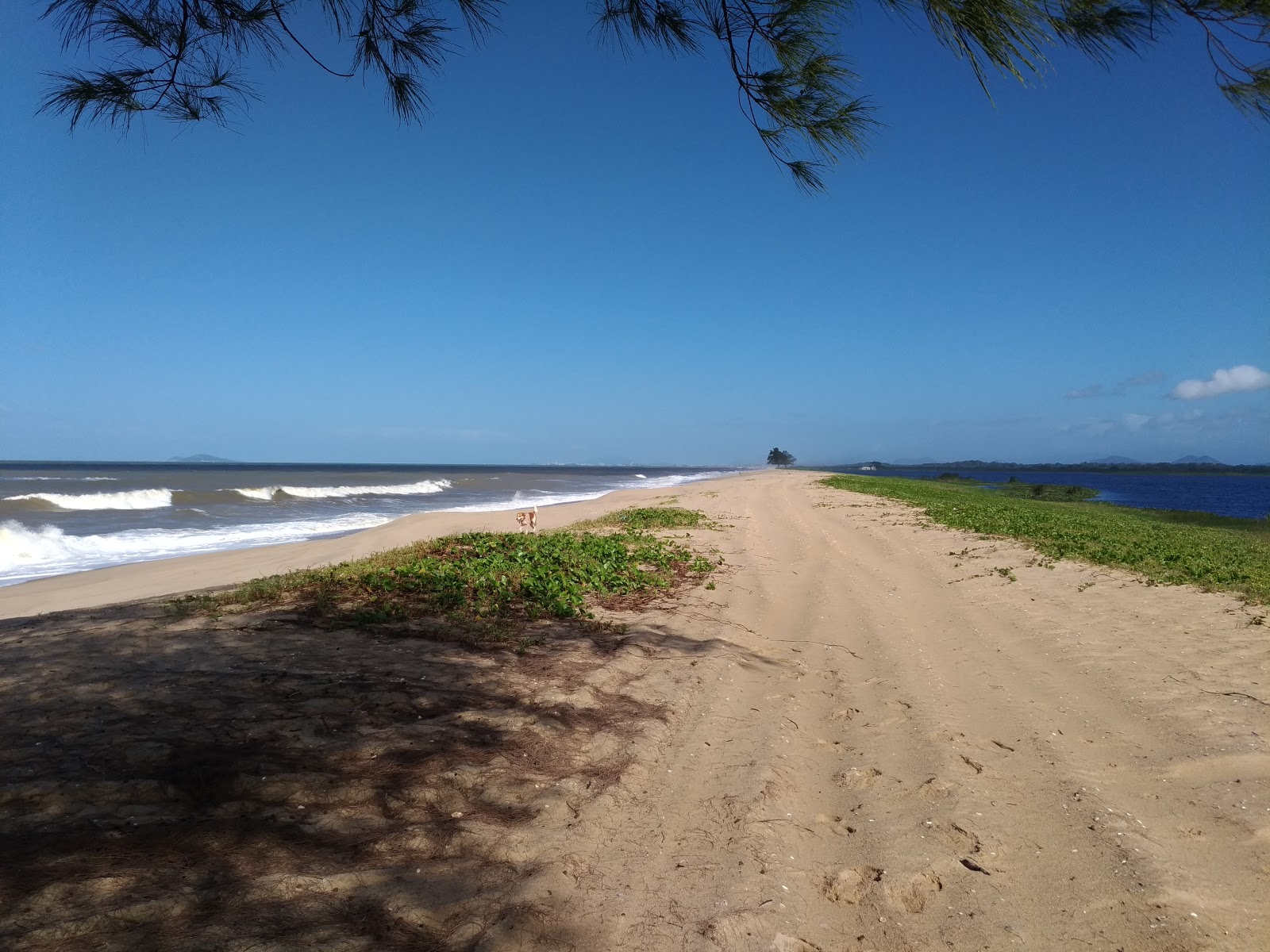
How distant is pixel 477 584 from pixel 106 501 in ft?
91.0

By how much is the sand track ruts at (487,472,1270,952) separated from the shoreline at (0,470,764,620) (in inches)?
277

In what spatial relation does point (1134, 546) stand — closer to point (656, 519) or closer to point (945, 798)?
point (656, 519)

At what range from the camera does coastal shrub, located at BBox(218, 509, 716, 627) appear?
6.29 m

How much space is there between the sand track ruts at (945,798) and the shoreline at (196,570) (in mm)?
7034

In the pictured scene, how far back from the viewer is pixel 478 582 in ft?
23.3

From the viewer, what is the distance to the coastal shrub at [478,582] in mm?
6285

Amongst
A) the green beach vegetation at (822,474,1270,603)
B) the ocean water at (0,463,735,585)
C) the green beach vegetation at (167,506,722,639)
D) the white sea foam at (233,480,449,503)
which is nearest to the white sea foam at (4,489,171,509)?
the ocean water at (0,463,735,585)

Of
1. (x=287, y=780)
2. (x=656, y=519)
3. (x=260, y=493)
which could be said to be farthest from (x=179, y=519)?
(x=287, y=780)

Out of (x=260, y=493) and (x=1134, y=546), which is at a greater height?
(x=1134, y=546)

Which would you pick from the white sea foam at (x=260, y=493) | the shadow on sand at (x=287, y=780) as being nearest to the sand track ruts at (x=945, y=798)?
the shadow on sand at (x=287, y=780)

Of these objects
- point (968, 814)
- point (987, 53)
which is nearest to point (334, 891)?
point (968, 814)

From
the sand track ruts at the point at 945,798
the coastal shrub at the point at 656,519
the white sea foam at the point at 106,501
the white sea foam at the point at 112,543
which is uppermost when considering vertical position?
the coastal shrub at the point at 656,519

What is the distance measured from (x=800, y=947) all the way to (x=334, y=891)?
1612 millimetres

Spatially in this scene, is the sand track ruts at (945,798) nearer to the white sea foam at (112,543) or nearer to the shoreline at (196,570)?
the shoreline at (196,570)
